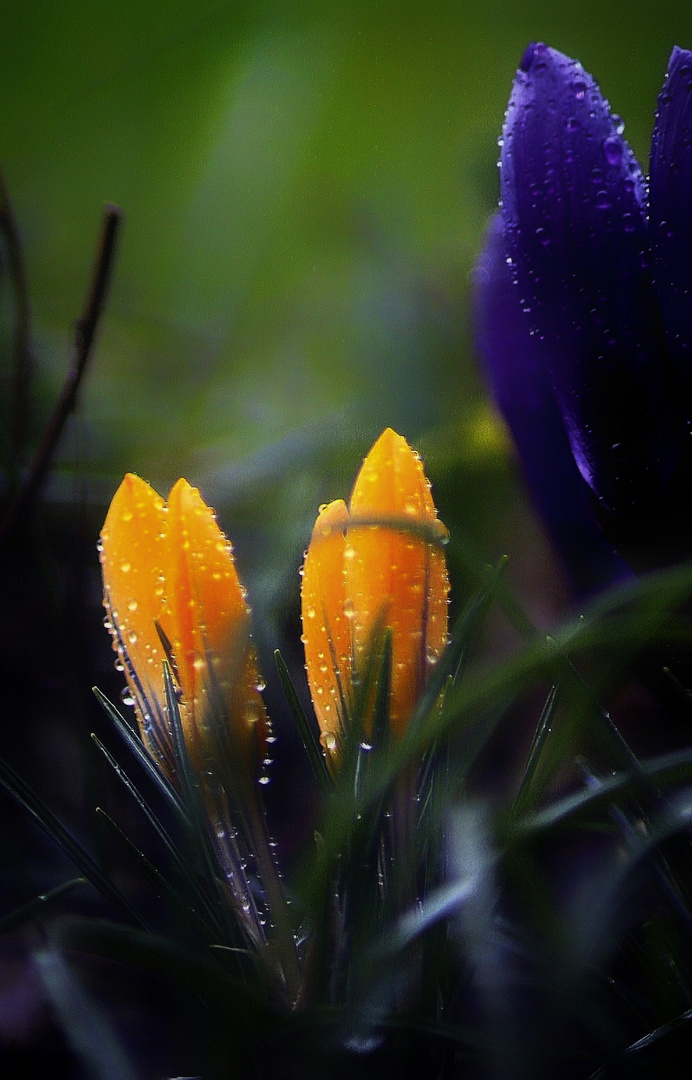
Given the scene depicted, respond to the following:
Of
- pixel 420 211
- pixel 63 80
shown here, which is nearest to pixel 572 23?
pixel 420 211

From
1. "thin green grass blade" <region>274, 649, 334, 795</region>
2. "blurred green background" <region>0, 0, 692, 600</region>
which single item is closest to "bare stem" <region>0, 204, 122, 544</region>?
"blurred green background" <region>0, 0, 692, 600</region>

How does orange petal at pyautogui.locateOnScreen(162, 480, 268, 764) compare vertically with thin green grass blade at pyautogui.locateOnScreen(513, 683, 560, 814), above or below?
above

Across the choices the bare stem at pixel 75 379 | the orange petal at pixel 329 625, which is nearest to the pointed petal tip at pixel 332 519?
the orange petal at pixel 329 625

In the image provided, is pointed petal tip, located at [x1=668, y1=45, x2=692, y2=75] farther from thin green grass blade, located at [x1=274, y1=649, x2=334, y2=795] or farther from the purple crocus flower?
thin green grass blade, located at [x1=274, y1=649, x2=334, y2=795]

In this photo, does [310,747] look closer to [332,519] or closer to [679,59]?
[332,519]

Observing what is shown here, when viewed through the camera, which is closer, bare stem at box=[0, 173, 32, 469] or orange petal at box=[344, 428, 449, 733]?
orange petal at box=[344, 428, 449, 733]

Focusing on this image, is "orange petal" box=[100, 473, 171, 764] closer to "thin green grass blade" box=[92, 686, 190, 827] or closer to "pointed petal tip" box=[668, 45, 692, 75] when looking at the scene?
"thin green grass blade" box=[92, 686, 190, 827]

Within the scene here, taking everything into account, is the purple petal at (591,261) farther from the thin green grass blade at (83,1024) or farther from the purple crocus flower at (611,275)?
the thin green grass blade at (83,1024)

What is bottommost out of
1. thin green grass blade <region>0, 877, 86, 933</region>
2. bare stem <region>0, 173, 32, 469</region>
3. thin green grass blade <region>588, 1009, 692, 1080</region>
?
thin green grass blade <region>588, 1009, 692, 1080</region>
